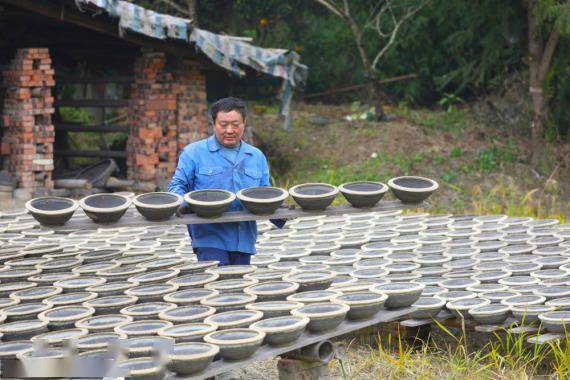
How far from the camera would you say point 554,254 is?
6902 mm

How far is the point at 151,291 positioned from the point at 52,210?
2.30ft

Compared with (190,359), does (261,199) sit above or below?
above

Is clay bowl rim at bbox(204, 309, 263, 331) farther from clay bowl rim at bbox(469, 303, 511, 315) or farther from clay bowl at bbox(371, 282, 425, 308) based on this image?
clay bowl rim at bbox(469, 303, 511, 315)

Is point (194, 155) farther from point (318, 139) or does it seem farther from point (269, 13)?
point (269, 13)

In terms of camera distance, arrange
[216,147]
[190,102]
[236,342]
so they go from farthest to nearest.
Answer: [190,102], [216,147], [236,342]

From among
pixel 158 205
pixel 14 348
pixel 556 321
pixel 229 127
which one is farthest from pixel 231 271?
pixel 556 321

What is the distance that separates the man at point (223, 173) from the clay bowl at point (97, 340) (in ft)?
4.37

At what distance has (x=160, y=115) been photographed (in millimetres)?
12539

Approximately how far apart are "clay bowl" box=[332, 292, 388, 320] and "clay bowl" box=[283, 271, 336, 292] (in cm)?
30

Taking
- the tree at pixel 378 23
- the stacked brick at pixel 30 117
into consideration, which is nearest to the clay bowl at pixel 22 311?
the stacked brick at pixel 30 117

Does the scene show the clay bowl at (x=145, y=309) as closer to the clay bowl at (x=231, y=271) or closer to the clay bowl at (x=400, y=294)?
the clay bowl at (x=231, y=271)

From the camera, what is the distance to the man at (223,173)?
5496 mm

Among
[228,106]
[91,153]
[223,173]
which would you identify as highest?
[228,106]

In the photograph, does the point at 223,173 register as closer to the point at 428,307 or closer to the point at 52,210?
the point at 52,210
